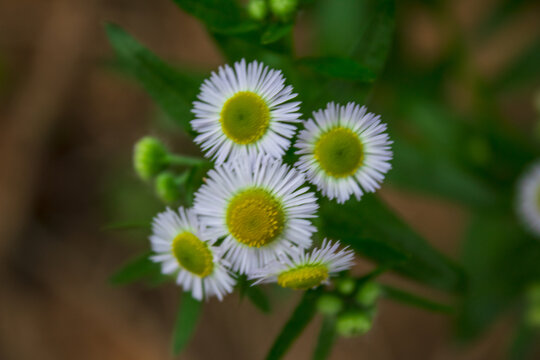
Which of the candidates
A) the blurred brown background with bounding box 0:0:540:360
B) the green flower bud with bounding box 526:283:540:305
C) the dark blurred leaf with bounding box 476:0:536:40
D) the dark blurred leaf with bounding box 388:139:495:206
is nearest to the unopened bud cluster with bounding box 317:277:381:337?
the dark blurred leaf with bounding box 388:139:495:206

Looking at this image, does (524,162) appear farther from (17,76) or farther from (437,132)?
(17,76)

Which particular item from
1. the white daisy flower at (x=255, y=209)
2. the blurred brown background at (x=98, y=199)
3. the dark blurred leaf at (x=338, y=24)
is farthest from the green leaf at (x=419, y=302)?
the blurred brown background at (x=98, y=199)

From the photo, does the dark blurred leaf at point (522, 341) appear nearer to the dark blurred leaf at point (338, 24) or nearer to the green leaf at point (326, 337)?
the green leaf at point (326, 337)

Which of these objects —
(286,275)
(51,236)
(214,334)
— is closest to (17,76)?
(51,236)

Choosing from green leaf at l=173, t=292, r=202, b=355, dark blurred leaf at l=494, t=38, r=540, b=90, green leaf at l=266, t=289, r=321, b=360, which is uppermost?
dark blurred leaf at l=494, t=38, r=540, b=90

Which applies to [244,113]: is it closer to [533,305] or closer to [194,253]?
[194,253]

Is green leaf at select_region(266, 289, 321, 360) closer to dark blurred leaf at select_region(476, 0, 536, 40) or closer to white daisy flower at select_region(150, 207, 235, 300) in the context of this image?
white daisy flower at select_region(150, 207, 235, 300)
